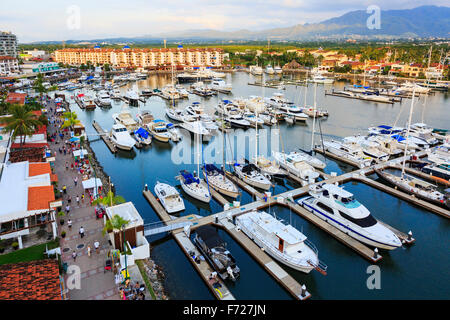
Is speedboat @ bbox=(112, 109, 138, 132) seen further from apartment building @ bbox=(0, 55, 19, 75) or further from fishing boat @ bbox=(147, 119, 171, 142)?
apartment building @ bbox=(0, 55, 19, 75)

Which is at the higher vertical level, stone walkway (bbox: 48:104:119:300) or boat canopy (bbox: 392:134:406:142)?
boat canopy (bbox: 392:134:406:142)

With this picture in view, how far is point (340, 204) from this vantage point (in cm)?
2152

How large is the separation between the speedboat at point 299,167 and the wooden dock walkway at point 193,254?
1298 cm

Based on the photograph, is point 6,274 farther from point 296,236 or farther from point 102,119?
point 102,119

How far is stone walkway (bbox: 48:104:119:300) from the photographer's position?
48.4ft

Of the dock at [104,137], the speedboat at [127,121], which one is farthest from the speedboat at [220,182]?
the speedboat at [127,121]

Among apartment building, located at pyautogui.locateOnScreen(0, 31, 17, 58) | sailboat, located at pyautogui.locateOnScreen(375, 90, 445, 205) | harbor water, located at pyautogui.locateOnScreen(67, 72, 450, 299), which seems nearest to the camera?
harbor water, located at pyautogui.locateOnScreen(67, 72, 450, 299)

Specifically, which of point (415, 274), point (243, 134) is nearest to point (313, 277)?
point (415, 274)

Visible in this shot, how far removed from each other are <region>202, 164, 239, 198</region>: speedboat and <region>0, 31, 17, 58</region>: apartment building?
145m

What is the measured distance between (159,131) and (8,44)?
134010 millimetres

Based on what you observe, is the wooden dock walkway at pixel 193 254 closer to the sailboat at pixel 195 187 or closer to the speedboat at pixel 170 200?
the speedboat at pixel 170 200

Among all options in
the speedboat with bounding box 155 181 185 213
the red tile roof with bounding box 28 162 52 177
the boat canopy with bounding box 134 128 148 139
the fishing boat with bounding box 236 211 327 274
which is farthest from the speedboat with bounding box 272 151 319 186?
the red tile roof with bounding box 28 162 52 177

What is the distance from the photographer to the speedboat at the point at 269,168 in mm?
29734

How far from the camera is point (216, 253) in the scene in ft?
59.1
